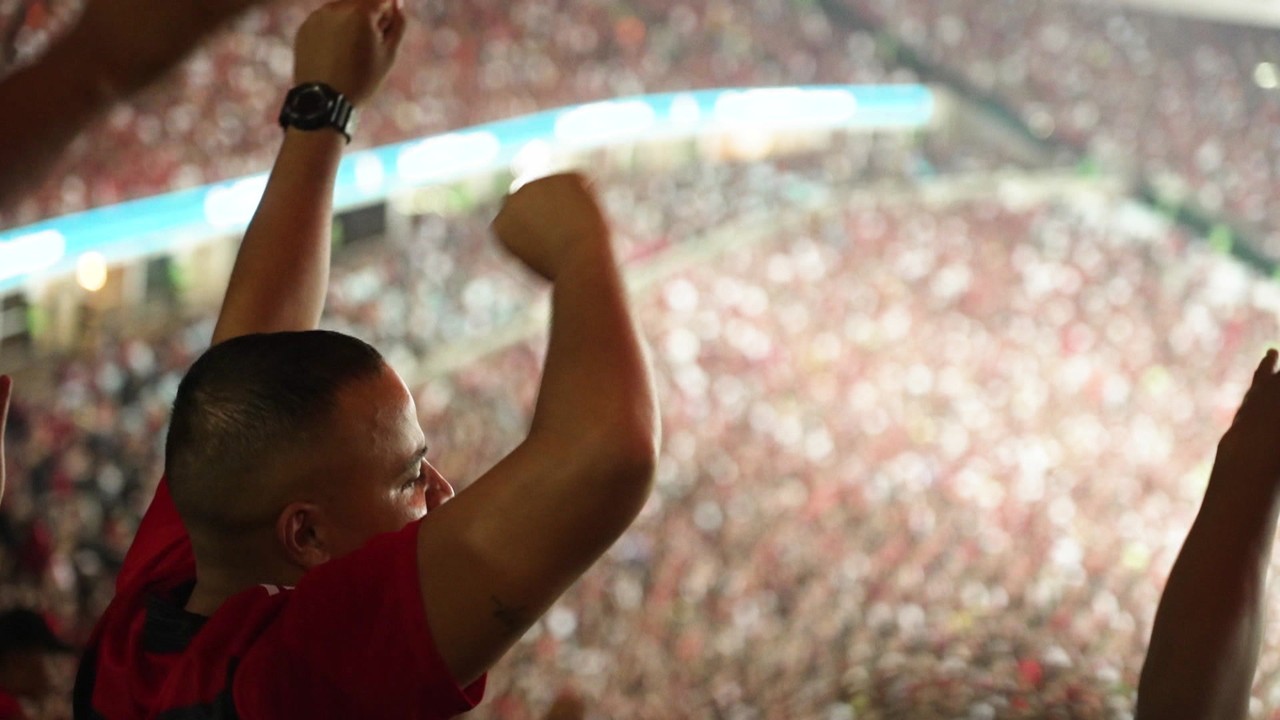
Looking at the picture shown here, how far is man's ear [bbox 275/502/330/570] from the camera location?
0.52 metres

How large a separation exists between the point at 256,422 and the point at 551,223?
0.16 m

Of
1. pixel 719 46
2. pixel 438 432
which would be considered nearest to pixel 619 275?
pixel 438 432

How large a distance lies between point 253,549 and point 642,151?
150 inches

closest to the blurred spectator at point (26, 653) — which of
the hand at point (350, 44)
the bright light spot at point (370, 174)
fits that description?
the hand at point (350, 44)

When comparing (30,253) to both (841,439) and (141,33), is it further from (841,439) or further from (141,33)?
(841,439)

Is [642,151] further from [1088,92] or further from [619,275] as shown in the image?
[619,275]

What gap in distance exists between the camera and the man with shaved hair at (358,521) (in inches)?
16.0

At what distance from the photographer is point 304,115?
28.9 inches

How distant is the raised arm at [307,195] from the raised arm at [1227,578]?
497 mm

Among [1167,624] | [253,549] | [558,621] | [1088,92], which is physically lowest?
[1088,92]

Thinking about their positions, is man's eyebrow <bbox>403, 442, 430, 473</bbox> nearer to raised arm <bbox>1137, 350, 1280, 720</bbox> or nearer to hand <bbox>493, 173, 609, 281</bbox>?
hand <bbox>493, 173, 609, 281</bbox>

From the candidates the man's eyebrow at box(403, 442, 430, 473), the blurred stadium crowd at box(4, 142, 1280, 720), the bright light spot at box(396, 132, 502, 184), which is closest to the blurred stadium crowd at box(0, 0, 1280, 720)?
the blurred stadium crowd at box(4, 142, 1280, 720)

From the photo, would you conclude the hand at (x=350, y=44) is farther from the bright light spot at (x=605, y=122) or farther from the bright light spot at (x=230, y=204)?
the bright light spot at (x=605, y=122)

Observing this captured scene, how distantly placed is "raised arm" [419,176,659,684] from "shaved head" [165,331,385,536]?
10 cm
